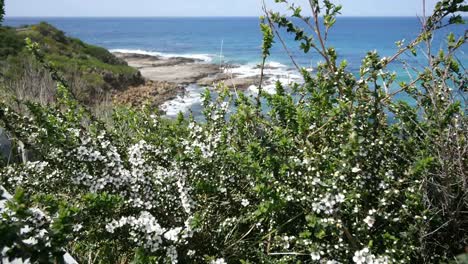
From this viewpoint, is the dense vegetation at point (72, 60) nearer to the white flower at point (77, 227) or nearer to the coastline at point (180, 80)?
the coastline at point (180, 80)

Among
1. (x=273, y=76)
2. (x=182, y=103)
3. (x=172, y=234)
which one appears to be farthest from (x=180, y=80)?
(x=172, y=234)

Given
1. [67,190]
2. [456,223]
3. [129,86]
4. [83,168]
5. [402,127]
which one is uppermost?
[402,127]

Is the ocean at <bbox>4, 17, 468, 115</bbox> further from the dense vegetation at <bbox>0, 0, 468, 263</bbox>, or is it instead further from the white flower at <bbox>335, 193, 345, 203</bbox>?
the white flower at <bbox>335, 193, 345, 203</bbox>

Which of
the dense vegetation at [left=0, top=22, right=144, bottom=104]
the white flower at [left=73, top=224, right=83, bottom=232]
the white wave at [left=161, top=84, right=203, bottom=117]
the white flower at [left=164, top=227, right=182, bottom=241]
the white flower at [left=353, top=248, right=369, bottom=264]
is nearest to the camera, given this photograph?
the white flower at [left=353, top=248, right=369, bottom=264]

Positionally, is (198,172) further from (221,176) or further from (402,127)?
(402,127)

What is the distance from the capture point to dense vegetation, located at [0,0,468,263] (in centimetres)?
291

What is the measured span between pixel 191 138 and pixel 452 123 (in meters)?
2.29

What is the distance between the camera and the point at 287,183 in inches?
130

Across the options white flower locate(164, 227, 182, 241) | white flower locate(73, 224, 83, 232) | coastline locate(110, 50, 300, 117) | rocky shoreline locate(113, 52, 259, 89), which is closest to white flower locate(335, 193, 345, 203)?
white flower locate(164, 227, 182, 241)

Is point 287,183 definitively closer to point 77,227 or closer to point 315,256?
point 315,256

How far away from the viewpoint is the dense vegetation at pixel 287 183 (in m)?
2.91

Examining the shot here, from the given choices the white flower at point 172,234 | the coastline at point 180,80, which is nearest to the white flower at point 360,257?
the white flower at point 172,234

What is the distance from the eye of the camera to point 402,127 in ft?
12.2

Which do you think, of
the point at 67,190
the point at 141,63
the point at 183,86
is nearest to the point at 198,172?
the point at 67,190
